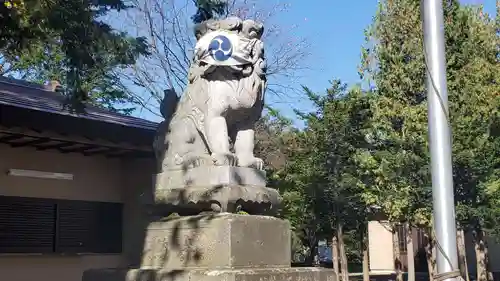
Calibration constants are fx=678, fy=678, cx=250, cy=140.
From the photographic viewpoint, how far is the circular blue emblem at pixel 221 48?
633 cm

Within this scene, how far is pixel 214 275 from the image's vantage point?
5547 mm

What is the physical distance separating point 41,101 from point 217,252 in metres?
7.04

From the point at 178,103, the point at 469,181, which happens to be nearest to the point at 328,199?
the point at 469,181

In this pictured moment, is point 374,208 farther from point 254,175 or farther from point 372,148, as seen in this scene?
point 254,175

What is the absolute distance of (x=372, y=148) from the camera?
63.7 feet

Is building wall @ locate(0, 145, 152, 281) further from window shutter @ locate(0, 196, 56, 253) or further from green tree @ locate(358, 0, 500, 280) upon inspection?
green tree @ locate(358, 0, 500, 280)

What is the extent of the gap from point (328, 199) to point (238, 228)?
1363 cm

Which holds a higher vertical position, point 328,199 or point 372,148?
point 372,148

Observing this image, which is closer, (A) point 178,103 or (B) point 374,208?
(A) point 178,103

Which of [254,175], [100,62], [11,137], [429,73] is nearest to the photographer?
[429,73]

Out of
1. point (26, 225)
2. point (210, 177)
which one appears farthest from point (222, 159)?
point (26, 225)

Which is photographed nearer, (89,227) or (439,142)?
(439,142)

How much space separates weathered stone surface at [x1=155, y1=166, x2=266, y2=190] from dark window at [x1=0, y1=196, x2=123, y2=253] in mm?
5520

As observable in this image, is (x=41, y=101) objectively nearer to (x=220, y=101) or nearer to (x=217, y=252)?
(x=220, y=101)
